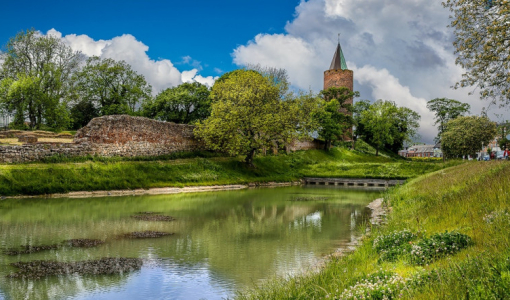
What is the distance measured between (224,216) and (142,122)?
18.6m

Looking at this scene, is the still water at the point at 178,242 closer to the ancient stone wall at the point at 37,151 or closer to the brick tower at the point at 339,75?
the ancient stone wall at the point at 37,151

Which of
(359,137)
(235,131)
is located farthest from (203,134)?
(359,137)

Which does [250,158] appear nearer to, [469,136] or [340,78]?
[469,136]

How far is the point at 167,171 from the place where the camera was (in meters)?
29.2

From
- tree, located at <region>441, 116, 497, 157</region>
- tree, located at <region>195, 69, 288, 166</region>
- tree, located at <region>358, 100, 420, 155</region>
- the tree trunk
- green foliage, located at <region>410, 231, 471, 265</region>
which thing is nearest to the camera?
green foliage, located at <region>410, 231, 471, 265</region>

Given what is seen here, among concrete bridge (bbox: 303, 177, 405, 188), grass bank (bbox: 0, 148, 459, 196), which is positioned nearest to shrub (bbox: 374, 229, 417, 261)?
grass bank (bbox: 0, 148, 459, 196)

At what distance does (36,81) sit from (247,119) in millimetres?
22926

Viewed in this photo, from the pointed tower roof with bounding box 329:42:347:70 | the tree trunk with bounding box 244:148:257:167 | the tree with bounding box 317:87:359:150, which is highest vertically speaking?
the pointed tower roof with bounding box 329:42:347:70

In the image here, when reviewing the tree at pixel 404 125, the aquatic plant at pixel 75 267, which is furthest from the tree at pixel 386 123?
the aquatic plant at pixel 75 267

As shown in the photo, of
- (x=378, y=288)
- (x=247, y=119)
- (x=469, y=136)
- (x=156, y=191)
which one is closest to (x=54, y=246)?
(x=378, y=288)

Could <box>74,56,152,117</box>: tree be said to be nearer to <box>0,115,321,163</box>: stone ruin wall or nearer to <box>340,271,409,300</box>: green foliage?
<box>0,115,321,163</box>: stone ruin wall

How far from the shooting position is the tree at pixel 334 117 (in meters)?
56.5

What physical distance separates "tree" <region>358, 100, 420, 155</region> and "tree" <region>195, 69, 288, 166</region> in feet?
123

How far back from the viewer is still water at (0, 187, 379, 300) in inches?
281
